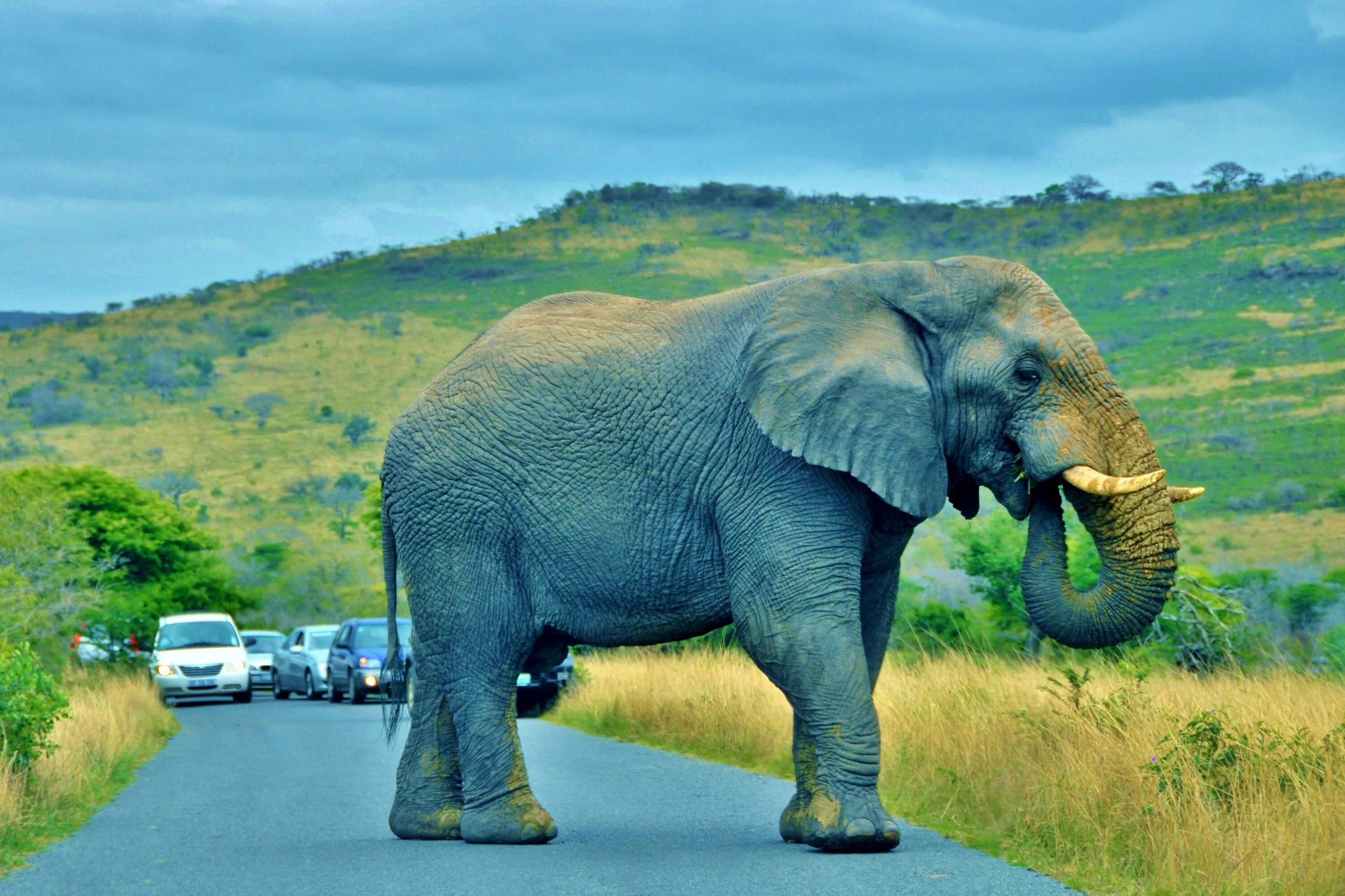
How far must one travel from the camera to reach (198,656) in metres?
33.4

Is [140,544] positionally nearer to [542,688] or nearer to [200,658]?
[200,658]

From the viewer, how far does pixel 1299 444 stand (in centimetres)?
6081

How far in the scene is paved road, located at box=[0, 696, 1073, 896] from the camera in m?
9.27

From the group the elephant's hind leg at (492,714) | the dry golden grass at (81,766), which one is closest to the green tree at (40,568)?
the dry golden grass at (81,766)

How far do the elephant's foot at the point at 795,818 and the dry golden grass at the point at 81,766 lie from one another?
14.3 feet

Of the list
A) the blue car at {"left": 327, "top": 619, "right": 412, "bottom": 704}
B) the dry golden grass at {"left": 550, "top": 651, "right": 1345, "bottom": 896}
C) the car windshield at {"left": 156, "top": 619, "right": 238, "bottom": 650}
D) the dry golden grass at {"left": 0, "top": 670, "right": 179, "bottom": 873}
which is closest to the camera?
the dry golden grass at {"left": 550, "top": 651, "right": 1345, "bottom": 896}

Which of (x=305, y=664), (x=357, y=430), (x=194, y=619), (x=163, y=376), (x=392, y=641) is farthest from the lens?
(x=163, y=376)

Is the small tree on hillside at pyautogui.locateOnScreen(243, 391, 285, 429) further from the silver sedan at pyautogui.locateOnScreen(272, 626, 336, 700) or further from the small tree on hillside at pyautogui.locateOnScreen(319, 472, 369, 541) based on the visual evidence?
the silver sedan at pyautogui.locateOnScreen(272, 626, 336, 700)

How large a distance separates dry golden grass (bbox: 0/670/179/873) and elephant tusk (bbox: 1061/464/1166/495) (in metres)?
6.22

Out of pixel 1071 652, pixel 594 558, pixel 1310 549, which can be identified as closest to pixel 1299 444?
pixel 1310 549

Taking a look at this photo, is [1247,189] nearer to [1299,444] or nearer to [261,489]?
[1299,444]

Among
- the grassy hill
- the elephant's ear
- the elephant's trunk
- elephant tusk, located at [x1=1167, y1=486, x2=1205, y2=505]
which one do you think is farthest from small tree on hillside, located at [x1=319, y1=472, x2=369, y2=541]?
elephant tusk, located at [x1=1167, y1=486, x2=1205, y2=505]

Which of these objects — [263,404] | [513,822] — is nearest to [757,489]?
[513,822]

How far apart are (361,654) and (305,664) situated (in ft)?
14.7
